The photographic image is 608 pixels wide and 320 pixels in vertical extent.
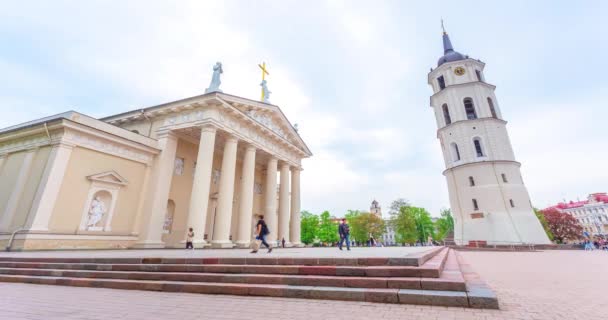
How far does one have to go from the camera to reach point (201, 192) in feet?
47.1

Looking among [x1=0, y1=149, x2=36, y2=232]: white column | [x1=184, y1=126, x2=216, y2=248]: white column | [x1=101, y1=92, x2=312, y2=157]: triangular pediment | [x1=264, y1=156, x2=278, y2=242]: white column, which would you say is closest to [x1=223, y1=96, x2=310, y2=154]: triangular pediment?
[x1=101, y1=92, x2=312, y2=157]: triangular pediment

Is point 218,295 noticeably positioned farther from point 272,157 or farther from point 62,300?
point 272,157

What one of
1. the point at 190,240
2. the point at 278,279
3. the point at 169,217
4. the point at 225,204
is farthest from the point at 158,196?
the point at 278,279

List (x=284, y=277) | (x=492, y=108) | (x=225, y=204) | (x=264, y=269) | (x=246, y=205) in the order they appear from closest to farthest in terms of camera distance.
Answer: (x=284, y=277)
(x=264, y=269)
(x=225, y=204)
(x=246, y=205)
(x=492, y=108)

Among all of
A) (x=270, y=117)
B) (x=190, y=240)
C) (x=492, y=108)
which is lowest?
(x=190, y=240)

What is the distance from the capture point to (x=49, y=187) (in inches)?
482

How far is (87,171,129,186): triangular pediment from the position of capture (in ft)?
45.6

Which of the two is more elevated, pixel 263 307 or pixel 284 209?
pixel 284 209

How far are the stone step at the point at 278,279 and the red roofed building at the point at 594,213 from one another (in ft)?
358

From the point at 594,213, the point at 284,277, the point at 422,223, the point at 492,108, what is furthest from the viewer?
the point at 594,213

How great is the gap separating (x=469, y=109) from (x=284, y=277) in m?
34.2

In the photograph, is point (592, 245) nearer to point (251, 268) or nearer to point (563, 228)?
point (563, 228)

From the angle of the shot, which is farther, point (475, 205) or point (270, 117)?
point (475, 205)

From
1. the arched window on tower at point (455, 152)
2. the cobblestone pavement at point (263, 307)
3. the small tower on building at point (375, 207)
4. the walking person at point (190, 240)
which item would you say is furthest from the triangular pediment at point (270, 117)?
the small tower on building at point (375, 207)
